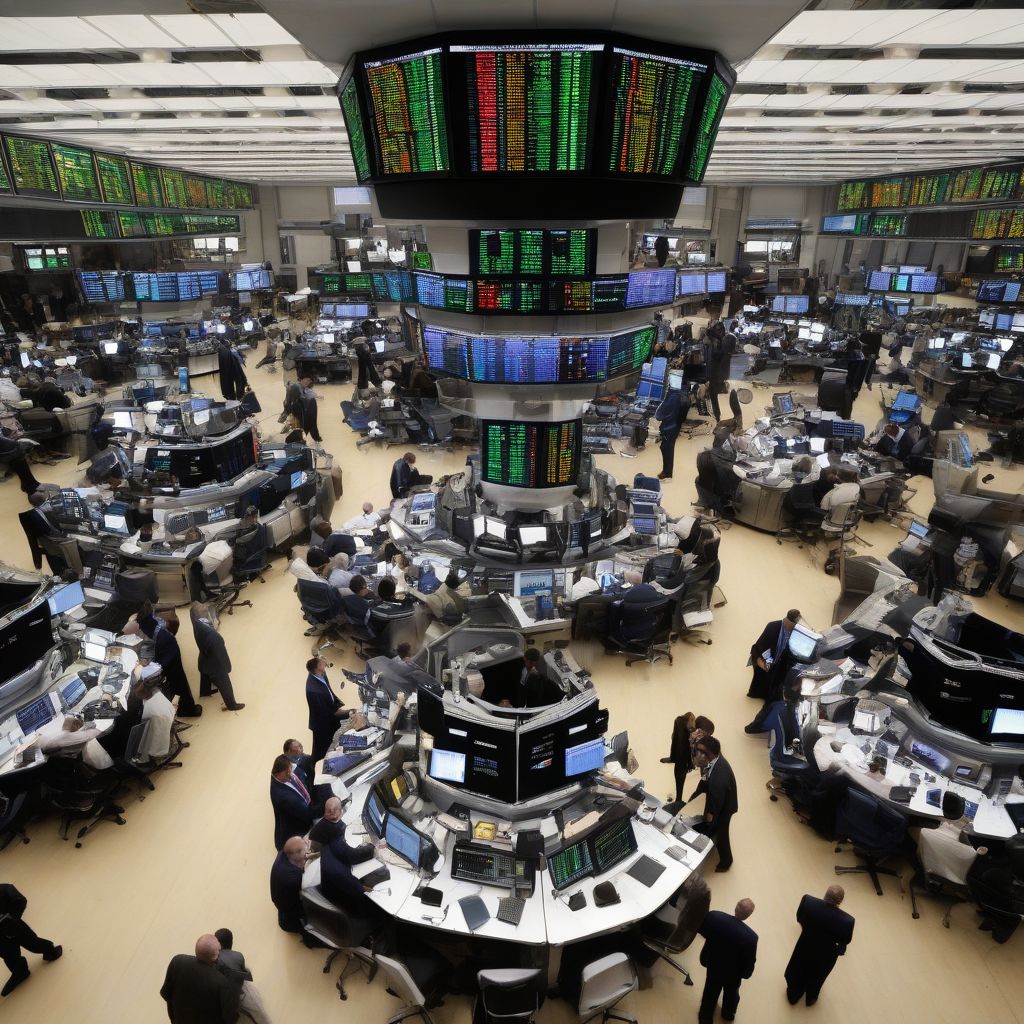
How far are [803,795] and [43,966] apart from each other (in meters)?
5.99

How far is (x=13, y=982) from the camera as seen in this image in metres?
4.89

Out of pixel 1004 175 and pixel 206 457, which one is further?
pixel 1004 175

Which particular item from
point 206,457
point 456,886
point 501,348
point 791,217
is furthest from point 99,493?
point 791,217

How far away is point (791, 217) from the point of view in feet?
96.3

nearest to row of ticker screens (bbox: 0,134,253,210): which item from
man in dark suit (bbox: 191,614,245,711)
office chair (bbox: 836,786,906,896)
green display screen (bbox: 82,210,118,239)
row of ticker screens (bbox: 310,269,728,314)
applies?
green display screen (bbox: 82,210,118,239)

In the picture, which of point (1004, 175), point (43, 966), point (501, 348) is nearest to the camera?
point (43, 966)

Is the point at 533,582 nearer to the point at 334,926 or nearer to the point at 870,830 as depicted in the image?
the point at 870,830

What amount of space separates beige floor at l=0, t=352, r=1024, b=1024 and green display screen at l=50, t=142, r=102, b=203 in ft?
33.4

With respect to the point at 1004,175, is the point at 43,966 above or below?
below

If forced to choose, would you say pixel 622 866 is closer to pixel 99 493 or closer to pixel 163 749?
pixel 163 749

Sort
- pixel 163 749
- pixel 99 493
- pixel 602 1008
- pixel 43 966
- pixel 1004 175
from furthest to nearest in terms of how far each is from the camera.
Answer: pixel 1004 175 → pixel 99 493 → pixel 163 749 → pixel 43 966 → pixel 602 1008

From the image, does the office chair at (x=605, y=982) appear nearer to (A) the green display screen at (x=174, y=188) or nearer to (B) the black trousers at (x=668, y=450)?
(B) the black trousers at (x=668, y=450)

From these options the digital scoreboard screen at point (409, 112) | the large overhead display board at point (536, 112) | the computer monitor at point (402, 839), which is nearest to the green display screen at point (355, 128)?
the large overhead display board at point (536, 112)

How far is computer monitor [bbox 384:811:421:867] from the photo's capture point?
4844mm
